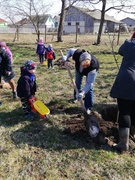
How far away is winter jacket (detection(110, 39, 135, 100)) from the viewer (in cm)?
298

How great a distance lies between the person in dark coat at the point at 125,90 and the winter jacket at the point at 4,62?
2560 mm

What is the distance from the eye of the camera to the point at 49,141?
11.3ft

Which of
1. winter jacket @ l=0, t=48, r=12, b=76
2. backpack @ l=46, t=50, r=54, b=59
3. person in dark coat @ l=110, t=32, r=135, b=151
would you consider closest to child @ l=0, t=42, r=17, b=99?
winter jacket @ l=0, t=48, r=12, b=76

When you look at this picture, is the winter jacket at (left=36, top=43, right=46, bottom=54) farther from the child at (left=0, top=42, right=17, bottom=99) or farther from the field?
the field

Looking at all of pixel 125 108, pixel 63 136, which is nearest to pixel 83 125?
pixel 63 136

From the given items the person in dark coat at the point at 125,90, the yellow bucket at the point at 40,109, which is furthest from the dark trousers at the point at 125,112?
the yellow bucket at the point at 40,109

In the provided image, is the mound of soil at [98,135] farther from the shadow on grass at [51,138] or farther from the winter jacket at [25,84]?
the winter jacket at [25,84]

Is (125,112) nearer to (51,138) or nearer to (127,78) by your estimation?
(127,78)

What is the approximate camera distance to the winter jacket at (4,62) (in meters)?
4.67

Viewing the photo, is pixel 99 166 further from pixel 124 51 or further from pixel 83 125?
pixel 124 51

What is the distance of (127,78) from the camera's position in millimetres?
2988

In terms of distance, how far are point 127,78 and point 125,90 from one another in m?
0.16

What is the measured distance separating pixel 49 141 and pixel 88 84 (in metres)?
1.09

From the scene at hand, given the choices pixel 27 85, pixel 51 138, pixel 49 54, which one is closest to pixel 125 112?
pixel 51 138
